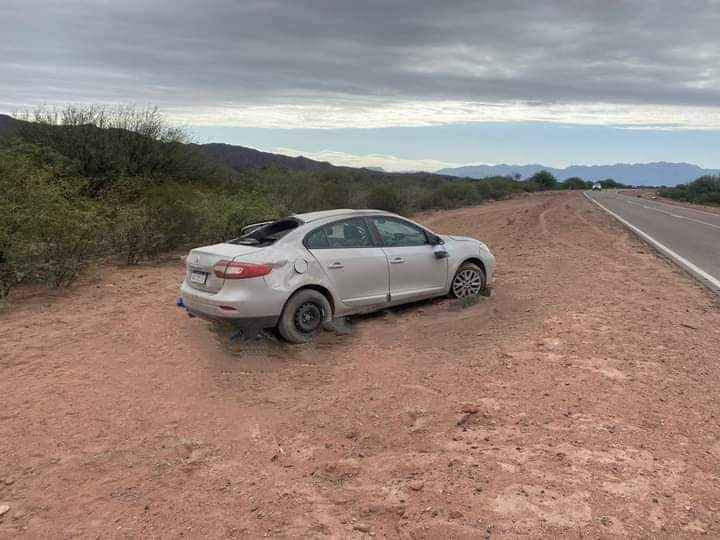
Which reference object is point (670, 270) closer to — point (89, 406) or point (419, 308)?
point (419, 308)

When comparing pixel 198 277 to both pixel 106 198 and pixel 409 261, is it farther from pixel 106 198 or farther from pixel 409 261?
pixel 106 198

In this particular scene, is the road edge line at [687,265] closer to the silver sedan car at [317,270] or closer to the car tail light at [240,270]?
the silver sedan car at [317,270]

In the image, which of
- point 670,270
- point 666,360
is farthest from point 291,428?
point 670,270

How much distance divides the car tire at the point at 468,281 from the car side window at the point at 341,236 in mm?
1652

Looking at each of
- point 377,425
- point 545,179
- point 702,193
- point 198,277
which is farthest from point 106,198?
point 545,179

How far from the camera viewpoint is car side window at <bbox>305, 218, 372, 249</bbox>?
6.76 m

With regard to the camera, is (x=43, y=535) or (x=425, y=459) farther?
(x=425, y=459)

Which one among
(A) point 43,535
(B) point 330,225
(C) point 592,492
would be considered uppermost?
(B) point 330,225

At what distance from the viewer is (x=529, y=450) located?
392cm

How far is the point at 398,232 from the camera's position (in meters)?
7.62

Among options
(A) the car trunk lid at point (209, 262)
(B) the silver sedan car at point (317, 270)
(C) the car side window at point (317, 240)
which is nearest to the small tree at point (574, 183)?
(B) the silver sedan car at point (317, 270)

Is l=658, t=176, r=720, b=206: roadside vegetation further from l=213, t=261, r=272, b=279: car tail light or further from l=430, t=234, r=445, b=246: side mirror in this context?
l=213, t=261, r=272, b=279: car tail light

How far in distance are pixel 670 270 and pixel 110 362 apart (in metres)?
9.87

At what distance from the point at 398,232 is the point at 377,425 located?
3572 mm
